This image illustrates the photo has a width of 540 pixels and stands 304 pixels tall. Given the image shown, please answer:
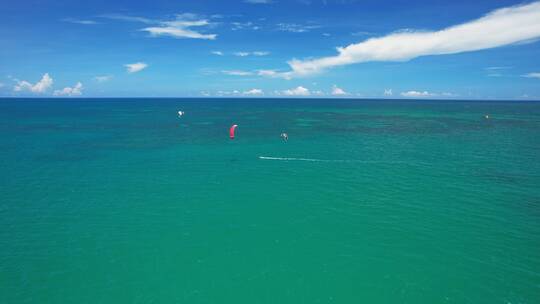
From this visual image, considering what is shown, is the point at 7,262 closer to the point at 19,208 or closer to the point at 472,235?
the point at 19,208

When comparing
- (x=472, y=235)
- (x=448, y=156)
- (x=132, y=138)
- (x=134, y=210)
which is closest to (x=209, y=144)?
(x=132, y=138)

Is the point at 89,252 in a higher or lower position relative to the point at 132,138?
lower

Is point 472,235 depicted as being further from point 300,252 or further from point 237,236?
point 237,236

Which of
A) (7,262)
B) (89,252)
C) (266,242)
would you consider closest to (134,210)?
(89,252)

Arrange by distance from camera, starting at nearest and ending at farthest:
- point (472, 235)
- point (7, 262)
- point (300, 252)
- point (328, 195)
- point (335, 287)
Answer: point (335, 287) < point (7, 262) < point (300, 252) < point (472, 235) < point (328, 195)

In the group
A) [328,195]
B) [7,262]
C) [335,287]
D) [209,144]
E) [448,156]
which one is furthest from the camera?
[209,144]

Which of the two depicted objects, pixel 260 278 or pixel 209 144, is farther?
pixel 209 144
